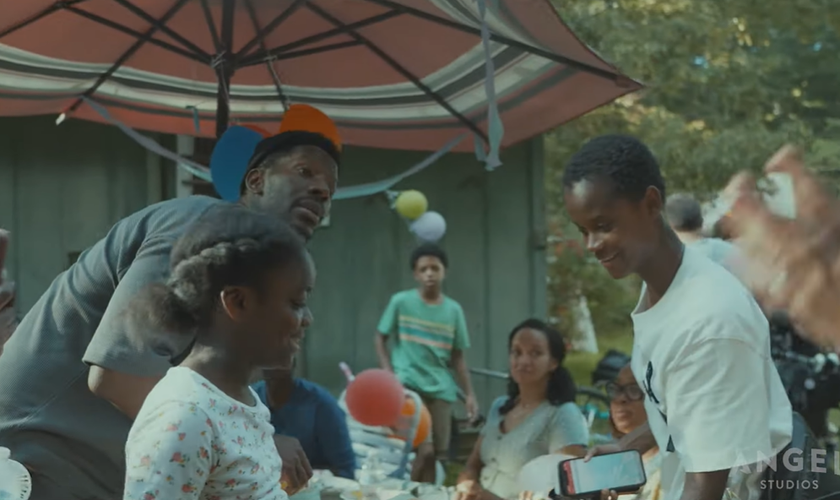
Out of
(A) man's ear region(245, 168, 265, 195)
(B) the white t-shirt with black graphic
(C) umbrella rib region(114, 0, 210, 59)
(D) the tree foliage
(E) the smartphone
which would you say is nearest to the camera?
(B) the white t-shirt with black graphic

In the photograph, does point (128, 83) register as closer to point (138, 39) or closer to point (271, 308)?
point (138, 39)

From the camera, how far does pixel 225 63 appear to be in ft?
14.9

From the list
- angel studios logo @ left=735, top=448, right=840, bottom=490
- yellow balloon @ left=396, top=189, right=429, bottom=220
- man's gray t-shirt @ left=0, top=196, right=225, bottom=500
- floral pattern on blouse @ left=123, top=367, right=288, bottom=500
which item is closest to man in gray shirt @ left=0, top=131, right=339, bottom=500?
man's gray t-shirt @ left=0, top=196, right=225, bottom=500

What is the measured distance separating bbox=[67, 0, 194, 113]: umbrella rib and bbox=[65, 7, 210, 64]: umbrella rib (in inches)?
1.6

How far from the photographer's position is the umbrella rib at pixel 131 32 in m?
4.55

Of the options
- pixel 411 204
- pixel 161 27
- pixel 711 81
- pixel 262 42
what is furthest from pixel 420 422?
pixel 711 81

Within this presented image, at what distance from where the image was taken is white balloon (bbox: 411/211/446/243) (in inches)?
295

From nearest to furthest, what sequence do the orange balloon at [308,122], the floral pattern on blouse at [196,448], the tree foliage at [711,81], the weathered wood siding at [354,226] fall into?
1. the floral pattern on blouse at [196,448]
2. the orange balloon at [308,122]
3. the weathered wood siding at [354,226]
4. the tree foliage at [711,81]

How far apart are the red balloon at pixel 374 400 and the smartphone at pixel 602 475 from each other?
276 centimetres

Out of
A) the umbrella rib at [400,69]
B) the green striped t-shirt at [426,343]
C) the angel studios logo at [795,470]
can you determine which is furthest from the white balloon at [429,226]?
the angel studios logo at [795,470]

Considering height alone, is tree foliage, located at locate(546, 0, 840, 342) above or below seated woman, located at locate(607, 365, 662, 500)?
above

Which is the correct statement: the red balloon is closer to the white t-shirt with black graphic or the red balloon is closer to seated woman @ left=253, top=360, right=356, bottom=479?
seated woman @ left=253, top=360, right=356, bottom=479

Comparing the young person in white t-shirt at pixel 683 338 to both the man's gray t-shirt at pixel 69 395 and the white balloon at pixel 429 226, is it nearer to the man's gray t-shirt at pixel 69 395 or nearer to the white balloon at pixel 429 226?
the man's gray t-shirt at pixel 69 395

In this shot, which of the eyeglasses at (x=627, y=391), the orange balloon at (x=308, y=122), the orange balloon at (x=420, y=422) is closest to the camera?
the orange balloon at (x=308, y=122)
